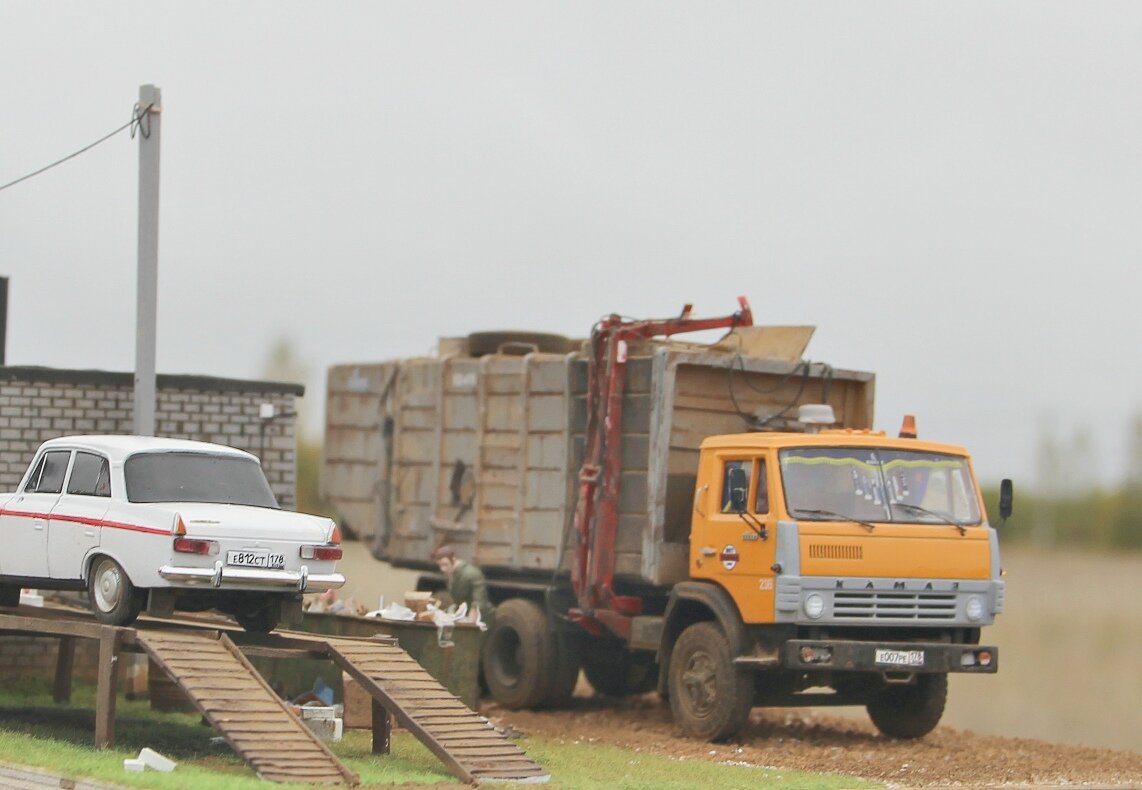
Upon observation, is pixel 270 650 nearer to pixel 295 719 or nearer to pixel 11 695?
pixel 295 719

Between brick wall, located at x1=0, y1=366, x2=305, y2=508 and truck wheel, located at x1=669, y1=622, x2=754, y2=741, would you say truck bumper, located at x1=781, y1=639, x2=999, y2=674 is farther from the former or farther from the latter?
brick wall, located at x1=0, y1=366, x2=305, y2=508

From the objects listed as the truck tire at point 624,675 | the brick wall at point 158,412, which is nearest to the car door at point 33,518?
the brick wall at point 158,412

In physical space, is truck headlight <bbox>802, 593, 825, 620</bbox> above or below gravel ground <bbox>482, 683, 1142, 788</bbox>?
above

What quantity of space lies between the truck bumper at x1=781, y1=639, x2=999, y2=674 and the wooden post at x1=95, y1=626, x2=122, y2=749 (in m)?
5.43

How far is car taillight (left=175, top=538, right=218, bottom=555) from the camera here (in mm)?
12844

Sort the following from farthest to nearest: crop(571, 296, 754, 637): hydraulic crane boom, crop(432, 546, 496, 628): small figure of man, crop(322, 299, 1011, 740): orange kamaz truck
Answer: crop(432, 546, 496, 628): small figure of man → crop(571, 296, 754, 637): hydraulic crane boom → crop(322, 299, 1011, 740): orange kamaz truck

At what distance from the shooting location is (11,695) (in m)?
17.6

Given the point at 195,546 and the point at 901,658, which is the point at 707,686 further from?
the point at 195,546

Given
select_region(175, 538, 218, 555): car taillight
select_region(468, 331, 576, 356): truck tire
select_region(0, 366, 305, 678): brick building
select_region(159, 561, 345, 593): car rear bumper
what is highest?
select_region(468, 331, 576, 356): truck tire

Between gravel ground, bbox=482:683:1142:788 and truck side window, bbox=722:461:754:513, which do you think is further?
truck side window, bbox=722:461:754:513

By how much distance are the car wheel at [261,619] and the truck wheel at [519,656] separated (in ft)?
15.0

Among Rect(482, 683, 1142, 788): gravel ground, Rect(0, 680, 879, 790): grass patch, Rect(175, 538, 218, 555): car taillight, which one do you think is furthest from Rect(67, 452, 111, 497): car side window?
Rect(482, 683, 1142, 788): gravel ground

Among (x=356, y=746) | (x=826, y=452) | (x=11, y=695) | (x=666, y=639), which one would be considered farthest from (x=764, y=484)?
(x=11, y=695)

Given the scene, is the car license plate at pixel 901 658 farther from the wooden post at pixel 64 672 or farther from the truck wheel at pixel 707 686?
the wooden post at pixel 64 672
